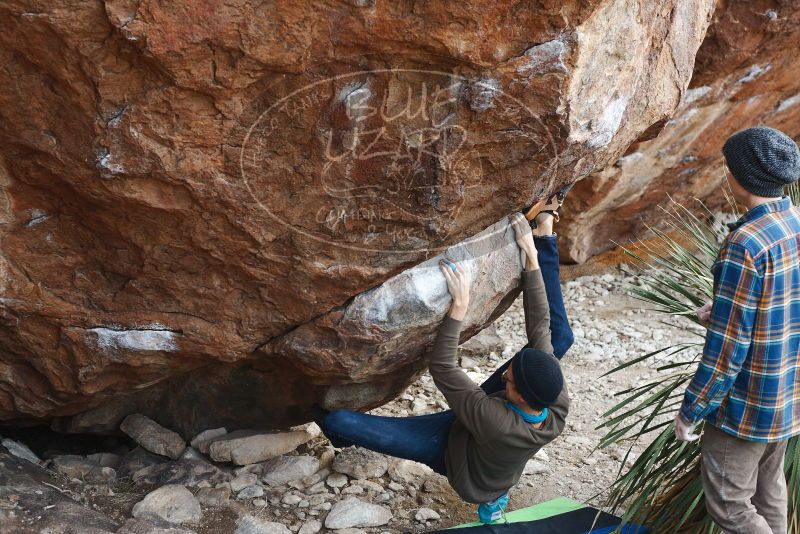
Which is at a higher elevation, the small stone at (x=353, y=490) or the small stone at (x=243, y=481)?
the small stone at (x=243, y=481)

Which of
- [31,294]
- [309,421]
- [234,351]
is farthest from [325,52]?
[309,421]

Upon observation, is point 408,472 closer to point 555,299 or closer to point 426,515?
point 426,515

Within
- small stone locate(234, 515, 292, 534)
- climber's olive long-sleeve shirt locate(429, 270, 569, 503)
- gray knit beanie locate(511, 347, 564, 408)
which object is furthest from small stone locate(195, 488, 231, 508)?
gray knit beanie locate(511, 347, 564, 408)

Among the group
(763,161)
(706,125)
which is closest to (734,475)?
(763,161)

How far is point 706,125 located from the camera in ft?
19.3

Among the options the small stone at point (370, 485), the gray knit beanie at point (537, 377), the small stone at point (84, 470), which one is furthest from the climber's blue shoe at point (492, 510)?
the small stone at point (84, 470)

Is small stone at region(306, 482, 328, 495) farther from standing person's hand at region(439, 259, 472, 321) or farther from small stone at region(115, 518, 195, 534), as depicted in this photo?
standing person's hand at region(439, 259, 472, 321)

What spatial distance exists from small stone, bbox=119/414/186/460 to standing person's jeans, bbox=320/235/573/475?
930 mm

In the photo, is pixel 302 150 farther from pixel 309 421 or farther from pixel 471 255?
pixel 309 421

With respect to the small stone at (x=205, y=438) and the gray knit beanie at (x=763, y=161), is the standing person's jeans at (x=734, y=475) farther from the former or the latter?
the small stone at (x=205, y=438)

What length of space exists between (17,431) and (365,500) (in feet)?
6.94

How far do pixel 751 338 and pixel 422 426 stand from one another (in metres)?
1.62
